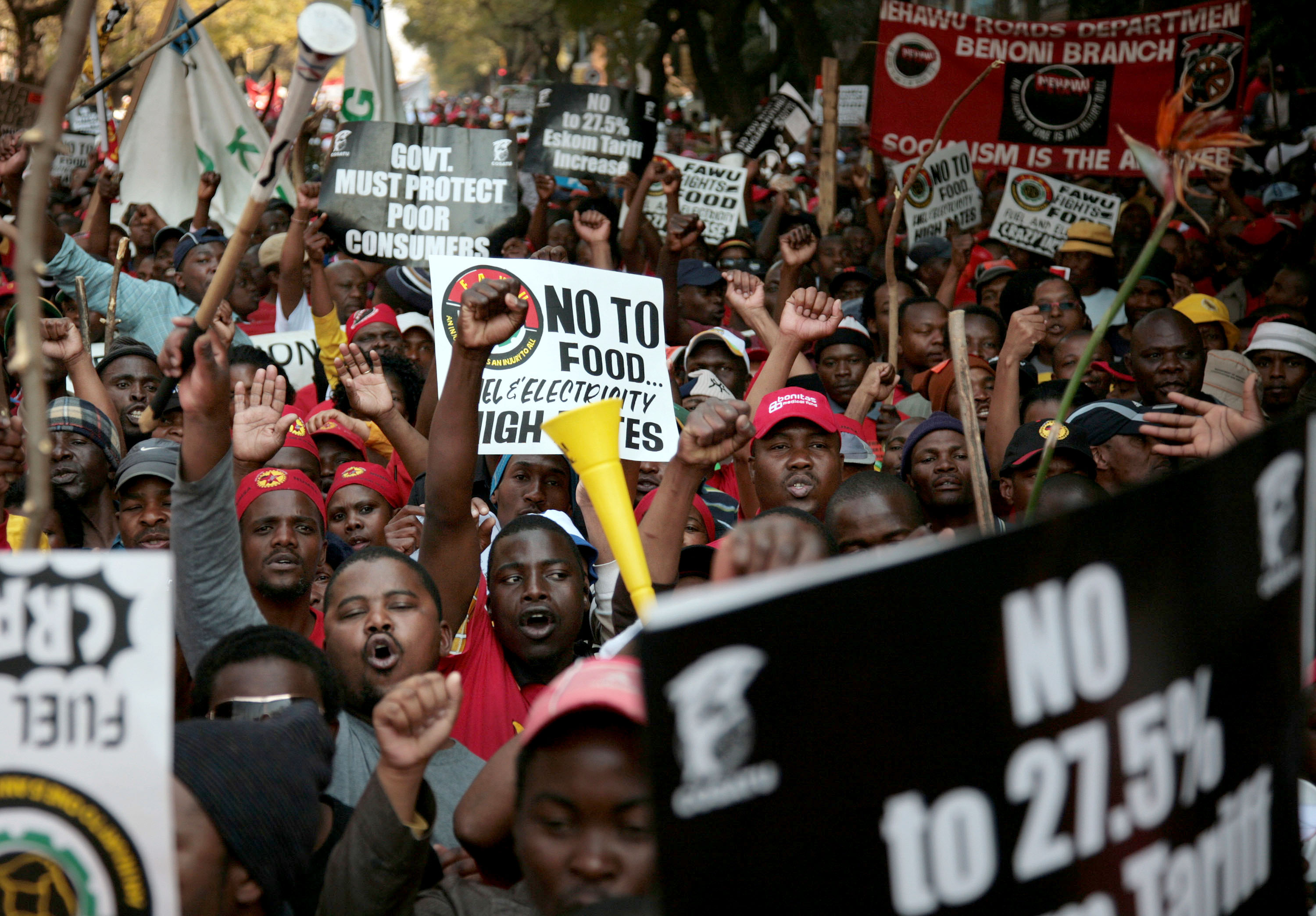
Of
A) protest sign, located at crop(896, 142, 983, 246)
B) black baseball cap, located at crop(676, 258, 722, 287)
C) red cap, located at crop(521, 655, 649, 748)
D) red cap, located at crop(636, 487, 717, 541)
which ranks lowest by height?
red cap, located at crop(521, 655, 649, 748)

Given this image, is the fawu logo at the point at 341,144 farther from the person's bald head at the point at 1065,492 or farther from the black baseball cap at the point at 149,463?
the person's bald head at the point at 1065,492

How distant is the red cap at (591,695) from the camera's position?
1.96 meters

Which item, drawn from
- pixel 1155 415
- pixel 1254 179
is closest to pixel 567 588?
pixel 1155 415

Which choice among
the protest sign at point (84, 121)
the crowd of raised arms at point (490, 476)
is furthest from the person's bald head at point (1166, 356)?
the protest sign at point (84, 121)

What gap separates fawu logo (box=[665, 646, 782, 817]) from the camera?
146 centimetres

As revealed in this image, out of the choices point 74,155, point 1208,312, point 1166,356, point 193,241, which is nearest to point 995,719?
point 1166,356

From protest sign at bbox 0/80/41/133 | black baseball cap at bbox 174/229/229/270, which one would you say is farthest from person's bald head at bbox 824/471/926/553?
protest sign at bbox 0/80/41/133

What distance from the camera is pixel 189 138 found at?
34.3 ft

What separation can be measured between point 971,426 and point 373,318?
4.32m

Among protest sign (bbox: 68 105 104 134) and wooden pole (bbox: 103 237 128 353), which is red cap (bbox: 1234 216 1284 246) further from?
protest sign (bbox: 68 105 104 134)

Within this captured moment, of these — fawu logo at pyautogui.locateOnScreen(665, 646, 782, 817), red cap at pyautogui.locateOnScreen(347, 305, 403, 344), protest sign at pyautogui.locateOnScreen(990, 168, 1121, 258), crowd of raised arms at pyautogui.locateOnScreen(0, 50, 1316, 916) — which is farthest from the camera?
protest sign at pyautogui.locateOnScreen(990, 168, 1121, 258)

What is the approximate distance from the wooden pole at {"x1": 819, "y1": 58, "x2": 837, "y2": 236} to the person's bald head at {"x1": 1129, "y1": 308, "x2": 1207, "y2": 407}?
4.50 metres

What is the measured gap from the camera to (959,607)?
1621mm

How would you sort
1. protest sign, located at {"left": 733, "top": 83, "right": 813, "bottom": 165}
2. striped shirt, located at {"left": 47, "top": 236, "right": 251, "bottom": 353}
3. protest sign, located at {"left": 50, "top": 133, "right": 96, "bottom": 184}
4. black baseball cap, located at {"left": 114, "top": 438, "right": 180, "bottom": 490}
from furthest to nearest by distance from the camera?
protest sign, located at {"left": 733, "top": 83, "right": 813, "bottom": 165}, protest sign, located at {"left": 50, "top": 133, "right": 96, "bottom": 184}, striped shirt, located at {"left": 47, "top": 236, "right": 251, "bottom": 353}, black baseball cap, located at {"left": 114, "top": 438, "right": 180, "bottom": 490}
